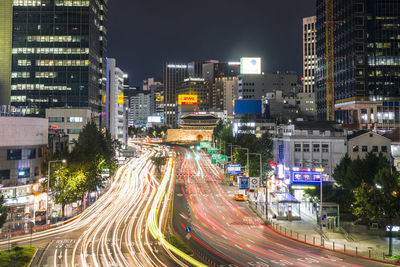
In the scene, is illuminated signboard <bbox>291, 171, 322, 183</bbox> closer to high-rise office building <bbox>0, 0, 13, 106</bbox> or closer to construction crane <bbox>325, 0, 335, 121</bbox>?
construction crane <bbox>325, 0, 335, 121</bbox>

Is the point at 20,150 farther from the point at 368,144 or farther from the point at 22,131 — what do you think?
the point at 368,144

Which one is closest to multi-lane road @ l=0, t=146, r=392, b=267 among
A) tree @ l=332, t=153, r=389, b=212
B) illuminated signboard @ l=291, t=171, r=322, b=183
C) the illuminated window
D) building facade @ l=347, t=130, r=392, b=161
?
illuminated signboard @ l=291, t=171, r=322, b=183

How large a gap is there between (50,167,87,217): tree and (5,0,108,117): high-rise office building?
75.9m

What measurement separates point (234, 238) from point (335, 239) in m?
12.1

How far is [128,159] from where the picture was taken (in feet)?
482

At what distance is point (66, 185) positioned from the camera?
5581cm

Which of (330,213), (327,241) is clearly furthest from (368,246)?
(330,213)

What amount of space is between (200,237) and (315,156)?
41.0 metres

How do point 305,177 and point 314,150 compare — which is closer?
point 305,177

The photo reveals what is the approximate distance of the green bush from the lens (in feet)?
106

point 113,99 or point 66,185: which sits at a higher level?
Answer: point 113,99

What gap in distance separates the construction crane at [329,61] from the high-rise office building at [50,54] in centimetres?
9825

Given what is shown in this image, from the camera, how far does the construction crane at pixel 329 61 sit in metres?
160

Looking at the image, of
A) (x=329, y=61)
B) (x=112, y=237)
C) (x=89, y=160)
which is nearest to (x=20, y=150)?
(x=89, y=160)
